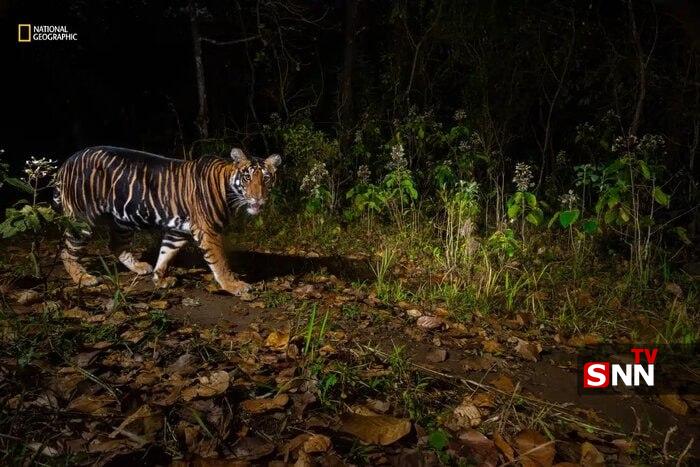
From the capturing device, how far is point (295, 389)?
2.44 meters

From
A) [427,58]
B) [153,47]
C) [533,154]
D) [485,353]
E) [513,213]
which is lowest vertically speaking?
[485,353]

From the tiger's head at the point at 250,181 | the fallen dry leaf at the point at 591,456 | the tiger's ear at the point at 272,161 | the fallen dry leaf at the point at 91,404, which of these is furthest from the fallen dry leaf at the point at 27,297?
the fallen dry leaf at the point at 591,456

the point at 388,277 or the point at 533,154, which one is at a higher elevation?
the point at 533,154

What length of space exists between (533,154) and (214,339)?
8.69m

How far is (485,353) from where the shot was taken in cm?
324

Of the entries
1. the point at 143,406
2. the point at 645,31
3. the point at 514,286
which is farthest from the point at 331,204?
the point at 645,31

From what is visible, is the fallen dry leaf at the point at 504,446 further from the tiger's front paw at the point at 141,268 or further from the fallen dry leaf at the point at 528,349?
the tiger's front paw at the point at 141,268

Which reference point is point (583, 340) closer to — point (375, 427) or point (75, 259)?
point (375, 427)

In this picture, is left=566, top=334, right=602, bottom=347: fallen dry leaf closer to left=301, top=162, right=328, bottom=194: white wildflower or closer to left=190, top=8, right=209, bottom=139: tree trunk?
left=301, top=162, right=328, bottom=194: white wildflower

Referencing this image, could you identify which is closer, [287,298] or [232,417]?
[232,417]

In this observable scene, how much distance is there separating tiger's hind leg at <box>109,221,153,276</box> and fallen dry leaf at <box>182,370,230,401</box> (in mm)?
2349

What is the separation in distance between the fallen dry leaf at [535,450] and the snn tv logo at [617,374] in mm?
949

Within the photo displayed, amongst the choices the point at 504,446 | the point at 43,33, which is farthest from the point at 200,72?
the point at 504,446

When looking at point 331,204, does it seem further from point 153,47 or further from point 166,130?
point 153,47
